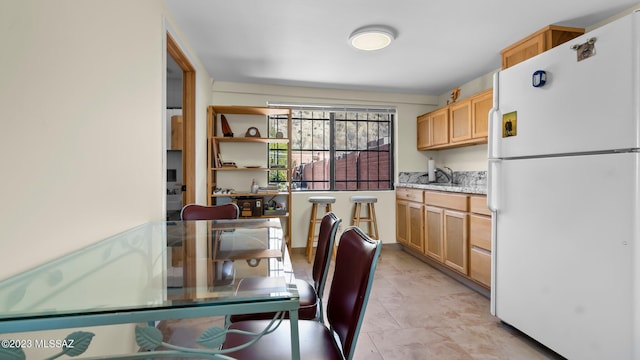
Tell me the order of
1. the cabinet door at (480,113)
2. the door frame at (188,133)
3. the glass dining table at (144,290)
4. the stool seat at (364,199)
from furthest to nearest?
the stool seat at (364,199), the cabinet door at (480,113), the door frame at (188,133), the glass dining table at (144,290)

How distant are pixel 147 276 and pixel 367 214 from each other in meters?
3.40

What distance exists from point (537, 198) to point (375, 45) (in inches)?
67.6

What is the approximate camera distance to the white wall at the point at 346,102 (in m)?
3.86

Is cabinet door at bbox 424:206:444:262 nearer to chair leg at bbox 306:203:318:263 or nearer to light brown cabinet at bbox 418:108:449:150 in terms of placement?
light brown cabinet at bbox 418:108:449:150

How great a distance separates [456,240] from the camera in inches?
116

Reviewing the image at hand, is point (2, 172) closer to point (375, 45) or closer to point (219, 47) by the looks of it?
point (219, 47)

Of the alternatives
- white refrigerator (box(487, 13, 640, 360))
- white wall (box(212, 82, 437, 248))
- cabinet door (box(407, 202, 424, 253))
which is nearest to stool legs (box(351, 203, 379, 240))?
white wall (box(212, 82, 437, 248))

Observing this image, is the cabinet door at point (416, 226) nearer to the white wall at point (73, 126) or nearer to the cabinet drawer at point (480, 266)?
the cabinet drawer at point (480, 266)

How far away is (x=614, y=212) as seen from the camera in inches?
55.3

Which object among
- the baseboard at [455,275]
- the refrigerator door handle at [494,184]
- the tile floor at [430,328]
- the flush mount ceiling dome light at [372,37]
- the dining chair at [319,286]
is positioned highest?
the flush mount ceiling dome light at [372,37]

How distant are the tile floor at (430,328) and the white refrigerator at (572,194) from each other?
16cm

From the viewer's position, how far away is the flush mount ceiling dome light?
2.41m

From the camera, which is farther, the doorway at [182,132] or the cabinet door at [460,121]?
the cabinet door at [460,121]

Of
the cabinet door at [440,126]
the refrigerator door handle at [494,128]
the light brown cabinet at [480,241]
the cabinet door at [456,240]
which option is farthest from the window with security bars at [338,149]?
the refrigerator door handle at [494,128]
